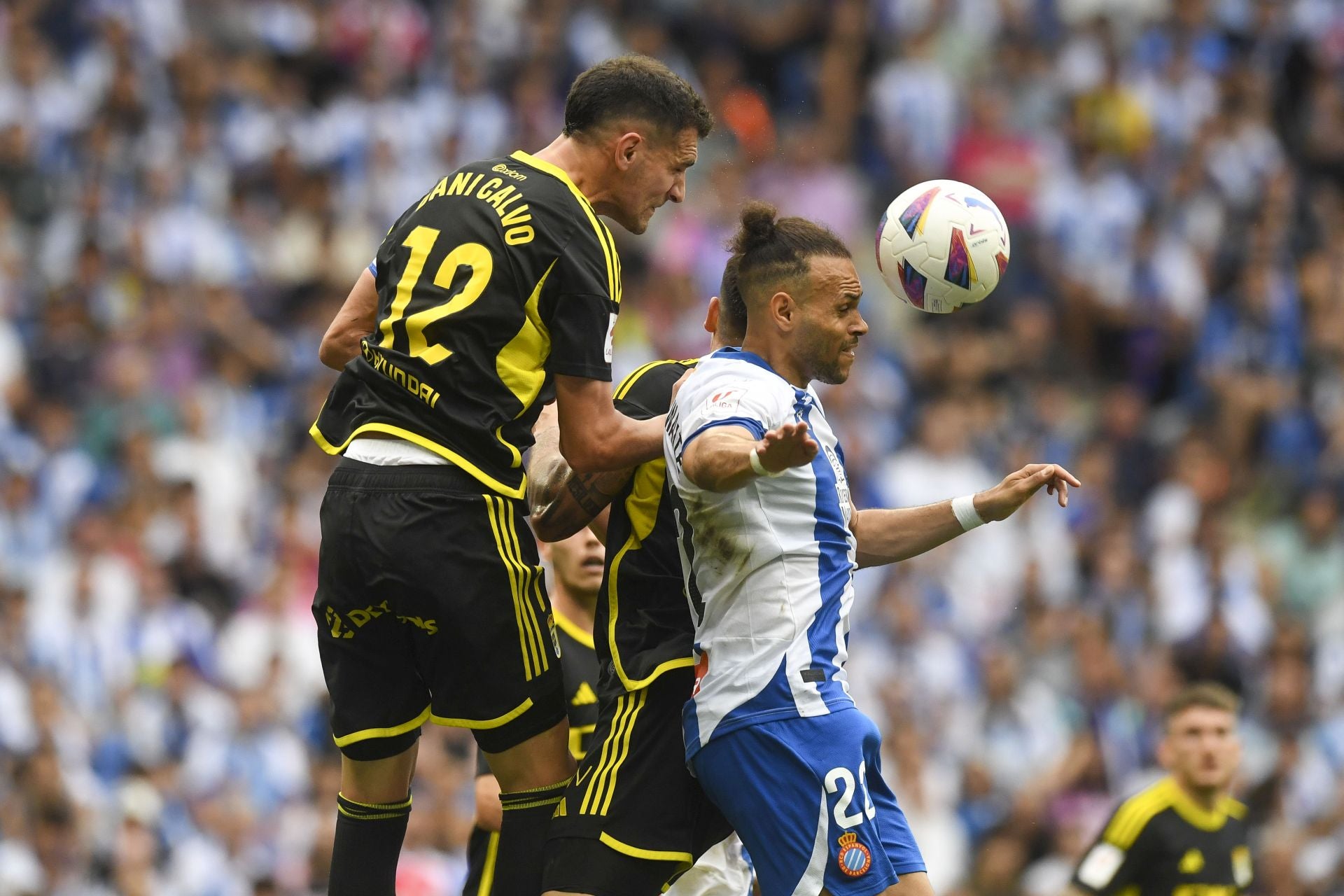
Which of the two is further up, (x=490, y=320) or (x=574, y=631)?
(x=490, y=320)

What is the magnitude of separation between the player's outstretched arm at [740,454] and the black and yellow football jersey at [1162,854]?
3.90m

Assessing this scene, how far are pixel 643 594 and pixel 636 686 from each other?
0.28 metres

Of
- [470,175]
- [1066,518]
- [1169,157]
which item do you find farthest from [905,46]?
[470,175]

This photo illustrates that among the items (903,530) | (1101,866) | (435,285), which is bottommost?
(1101,866)

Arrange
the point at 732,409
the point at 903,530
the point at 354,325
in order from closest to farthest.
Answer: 1. the point at 732,409
2. the point at 903,530
3. the point at 354,325

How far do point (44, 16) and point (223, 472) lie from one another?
458cm

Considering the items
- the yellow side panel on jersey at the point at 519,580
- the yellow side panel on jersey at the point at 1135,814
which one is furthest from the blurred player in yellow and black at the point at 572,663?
the yellow side panel on jersey at the point at 1135,814

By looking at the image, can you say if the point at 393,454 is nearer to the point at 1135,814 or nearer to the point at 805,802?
the point at 805,802

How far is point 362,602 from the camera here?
551 centimetres

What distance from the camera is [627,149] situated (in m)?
5.68

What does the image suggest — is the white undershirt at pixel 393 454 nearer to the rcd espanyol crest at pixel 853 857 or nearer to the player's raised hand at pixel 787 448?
the player's raised hand at pixel 787 448

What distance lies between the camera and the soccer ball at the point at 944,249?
6012 millimetres

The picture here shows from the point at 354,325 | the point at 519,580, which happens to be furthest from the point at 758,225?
the point at 354,325

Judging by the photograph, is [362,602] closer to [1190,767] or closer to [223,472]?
[1190,767]
